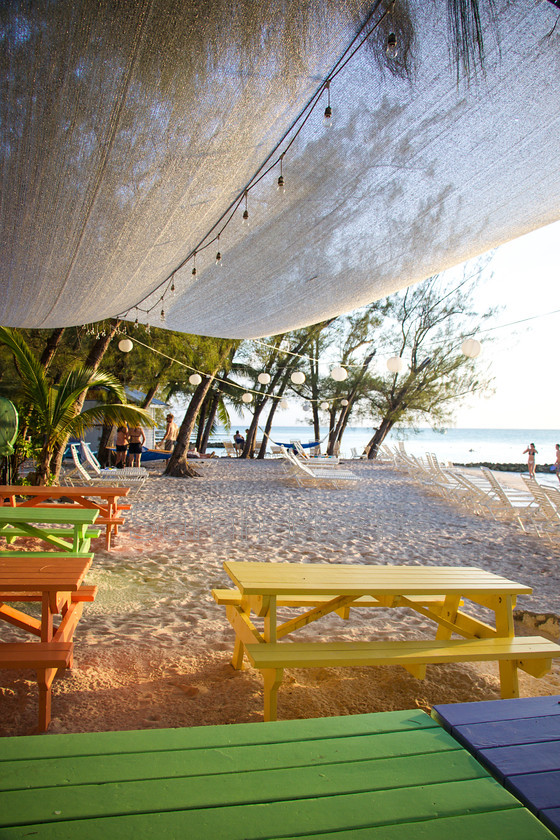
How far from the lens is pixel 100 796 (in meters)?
1.01

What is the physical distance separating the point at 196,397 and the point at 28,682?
9.67 meters

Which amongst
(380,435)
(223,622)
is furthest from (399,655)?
(380,435)

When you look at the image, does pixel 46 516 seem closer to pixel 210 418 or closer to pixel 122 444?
pixel 122 444

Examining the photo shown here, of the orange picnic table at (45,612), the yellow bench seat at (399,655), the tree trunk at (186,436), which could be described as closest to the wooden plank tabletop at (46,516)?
the orange picnic table at (45,612)

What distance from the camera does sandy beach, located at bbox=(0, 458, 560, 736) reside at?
2.22 m

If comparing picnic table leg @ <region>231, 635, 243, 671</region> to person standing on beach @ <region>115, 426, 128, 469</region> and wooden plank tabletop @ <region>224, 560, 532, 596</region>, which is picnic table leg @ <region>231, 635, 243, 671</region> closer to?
wooden plank tabletop @ <region>224, 560, 532, 596</region>

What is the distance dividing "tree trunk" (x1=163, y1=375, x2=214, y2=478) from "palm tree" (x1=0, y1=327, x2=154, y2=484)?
14.1ft

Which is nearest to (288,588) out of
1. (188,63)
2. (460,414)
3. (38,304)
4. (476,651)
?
(476,651)

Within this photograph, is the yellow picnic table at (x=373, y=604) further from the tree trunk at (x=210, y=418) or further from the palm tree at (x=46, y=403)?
the tree trunk at (x=210, y=418)

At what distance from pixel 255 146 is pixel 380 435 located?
1715 centimetres

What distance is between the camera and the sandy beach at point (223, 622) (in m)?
2.22

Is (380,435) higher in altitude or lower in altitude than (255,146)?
lower

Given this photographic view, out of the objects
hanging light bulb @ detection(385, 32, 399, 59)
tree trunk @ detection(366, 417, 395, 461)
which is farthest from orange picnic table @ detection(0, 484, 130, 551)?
tree trunk @ detection(366, 417, 395, 461)

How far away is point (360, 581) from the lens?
235 centimetres
